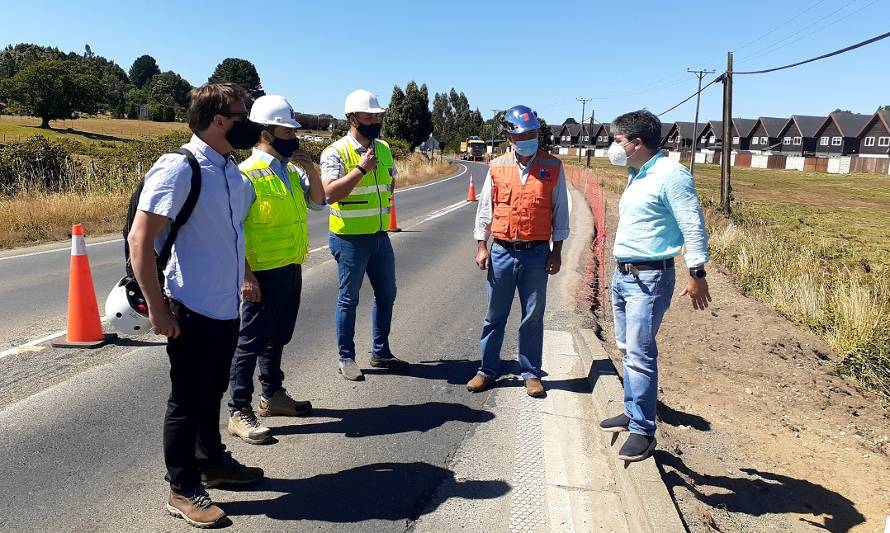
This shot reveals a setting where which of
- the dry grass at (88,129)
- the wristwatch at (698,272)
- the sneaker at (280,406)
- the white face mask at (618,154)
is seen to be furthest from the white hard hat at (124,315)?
the dry grass at (88,129)

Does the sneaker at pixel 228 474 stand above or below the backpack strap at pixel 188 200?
below

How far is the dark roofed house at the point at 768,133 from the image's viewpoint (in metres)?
88.4

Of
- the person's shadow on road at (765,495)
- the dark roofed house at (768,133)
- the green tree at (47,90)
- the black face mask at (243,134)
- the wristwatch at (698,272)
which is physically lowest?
the person's shadow on road at (765,495)

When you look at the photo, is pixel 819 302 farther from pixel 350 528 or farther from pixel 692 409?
pixel 350 528

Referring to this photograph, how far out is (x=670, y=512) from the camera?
296 centimetres

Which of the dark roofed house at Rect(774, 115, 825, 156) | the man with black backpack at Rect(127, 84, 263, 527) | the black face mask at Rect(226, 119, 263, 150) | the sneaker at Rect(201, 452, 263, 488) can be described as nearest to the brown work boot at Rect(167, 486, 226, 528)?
the man with black backpack at Rect(127, 84, 263, 527)

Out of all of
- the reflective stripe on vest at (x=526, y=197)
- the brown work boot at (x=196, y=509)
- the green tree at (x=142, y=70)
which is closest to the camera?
the brown work boot at (x=196, y=509)

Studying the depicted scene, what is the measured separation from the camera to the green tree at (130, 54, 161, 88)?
15612 cm

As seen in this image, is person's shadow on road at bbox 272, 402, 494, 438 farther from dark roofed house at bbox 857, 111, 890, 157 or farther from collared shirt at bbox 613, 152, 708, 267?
dark roofed house at bbox 857, 111, 890, 157

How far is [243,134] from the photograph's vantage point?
3.11 meters

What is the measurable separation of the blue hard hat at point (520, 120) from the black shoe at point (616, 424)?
1.95 meters

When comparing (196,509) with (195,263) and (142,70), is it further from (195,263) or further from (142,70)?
(142,70)

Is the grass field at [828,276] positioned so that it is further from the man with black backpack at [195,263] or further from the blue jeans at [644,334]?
the man with black backpack at [195,263]

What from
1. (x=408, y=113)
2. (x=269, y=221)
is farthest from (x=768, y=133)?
(x=269, y=221)
